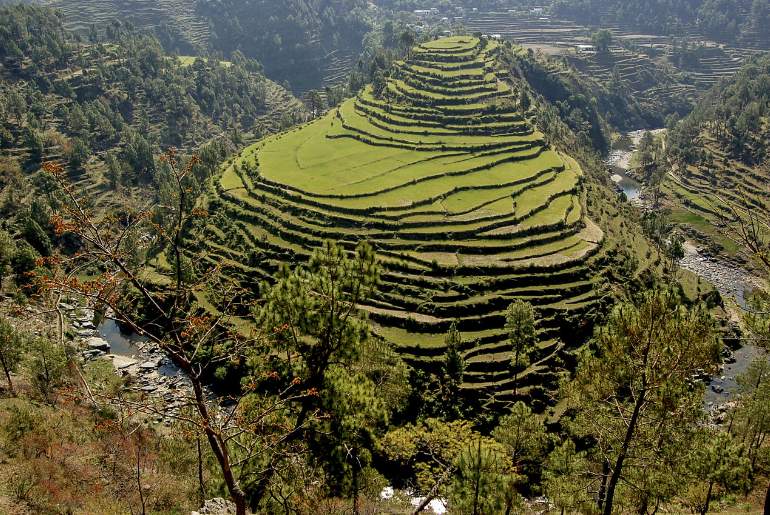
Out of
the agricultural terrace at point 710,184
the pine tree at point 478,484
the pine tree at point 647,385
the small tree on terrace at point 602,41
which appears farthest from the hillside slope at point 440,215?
the small tree on terrace at point 602,41

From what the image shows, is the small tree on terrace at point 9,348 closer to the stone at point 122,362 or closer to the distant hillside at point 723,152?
the stone at point 122,362

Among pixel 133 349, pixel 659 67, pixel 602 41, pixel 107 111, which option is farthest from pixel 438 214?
pixel 659 67

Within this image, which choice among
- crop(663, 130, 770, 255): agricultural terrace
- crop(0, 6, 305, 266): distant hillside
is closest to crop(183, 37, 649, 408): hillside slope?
crop(0, 6, 305, 266): distant hillside

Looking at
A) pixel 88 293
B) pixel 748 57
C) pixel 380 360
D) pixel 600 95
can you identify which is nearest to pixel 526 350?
pixel 380 360

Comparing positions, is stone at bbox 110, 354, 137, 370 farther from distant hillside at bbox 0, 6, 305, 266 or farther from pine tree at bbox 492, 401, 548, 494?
pine tree at bbox 492, 401, 548, 494

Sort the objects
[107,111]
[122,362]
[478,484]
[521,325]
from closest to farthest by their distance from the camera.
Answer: [478,484]
[521,325]
[122,362]
[107,111]

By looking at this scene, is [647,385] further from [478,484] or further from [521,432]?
[521,432]

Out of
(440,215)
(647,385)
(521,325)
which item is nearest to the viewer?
(647,385)
